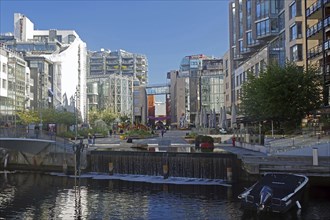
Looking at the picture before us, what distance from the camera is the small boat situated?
24.3 m

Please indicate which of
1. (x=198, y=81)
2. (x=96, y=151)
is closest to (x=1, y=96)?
(x=96, y=151)

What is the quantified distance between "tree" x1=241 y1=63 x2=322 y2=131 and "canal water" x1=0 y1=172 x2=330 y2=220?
18.7 m

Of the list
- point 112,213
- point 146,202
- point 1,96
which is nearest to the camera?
point 112,213

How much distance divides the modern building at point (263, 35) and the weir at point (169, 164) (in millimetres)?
28761

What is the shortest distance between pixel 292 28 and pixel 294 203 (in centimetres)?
5226

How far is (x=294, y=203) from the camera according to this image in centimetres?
2509

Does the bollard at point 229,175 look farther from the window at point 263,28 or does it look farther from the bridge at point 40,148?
the window at point 263,28

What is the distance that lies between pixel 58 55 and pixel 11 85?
5245 cm

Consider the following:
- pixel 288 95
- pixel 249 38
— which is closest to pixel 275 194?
pixel 288 95

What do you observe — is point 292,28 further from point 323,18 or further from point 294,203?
point 294,203

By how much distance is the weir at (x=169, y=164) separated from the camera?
36.1 meters

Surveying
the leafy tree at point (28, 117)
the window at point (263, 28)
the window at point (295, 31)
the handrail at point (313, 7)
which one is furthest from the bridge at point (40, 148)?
the window at point (263, 28)

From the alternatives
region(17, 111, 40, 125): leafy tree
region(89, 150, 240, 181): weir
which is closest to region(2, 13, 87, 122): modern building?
region(17, 111, 40, 125): leafy tree

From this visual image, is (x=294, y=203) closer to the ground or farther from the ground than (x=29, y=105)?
closer to the ground
